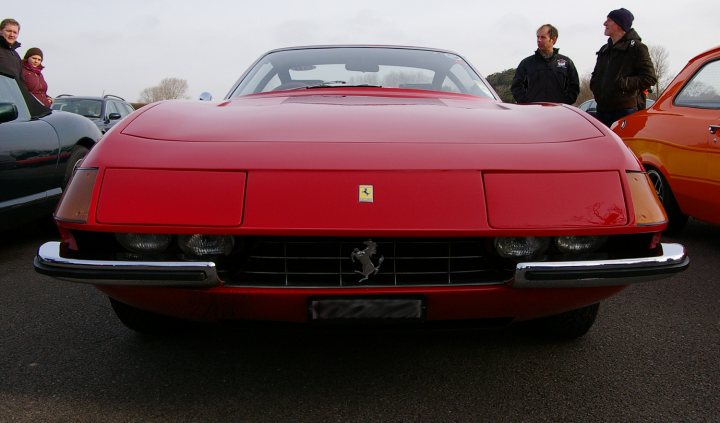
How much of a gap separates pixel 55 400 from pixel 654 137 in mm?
3919

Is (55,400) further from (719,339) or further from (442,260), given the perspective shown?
(719,339)

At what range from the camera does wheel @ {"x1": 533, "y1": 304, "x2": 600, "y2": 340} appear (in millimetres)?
2209

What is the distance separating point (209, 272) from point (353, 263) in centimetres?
39

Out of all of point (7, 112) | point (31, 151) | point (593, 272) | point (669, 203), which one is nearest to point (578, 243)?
point (593, 272)

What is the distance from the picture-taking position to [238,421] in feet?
5.63

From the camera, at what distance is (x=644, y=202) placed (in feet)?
5.75

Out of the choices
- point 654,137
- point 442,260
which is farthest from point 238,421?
point 654,137

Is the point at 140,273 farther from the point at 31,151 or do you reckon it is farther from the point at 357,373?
the point at 31,151

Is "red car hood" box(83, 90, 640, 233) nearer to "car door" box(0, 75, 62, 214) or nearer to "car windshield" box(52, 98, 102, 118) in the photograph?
"car door" box(0, 75, 62, 214)

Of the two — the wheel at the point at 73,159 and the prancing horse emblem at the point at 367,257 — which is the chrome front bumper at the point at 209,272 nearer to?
the prancing horse emblem at the point at 367,257

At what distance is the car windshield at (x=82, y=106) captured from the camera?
37.3 ft

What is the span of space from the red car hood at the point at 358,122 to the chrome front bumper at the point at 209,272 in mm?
422

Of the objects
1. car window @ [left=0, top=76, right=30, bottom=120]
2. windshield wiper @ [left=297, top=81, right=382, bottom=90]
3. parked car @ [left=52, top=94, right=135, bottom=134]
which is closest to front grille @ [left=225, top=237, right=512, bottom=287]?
windshield wiper @ [left=297, top=81, right=382, bottom=90]

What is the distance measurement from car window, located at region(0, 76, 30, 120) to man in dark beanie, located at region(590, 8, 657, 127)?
4554mm
